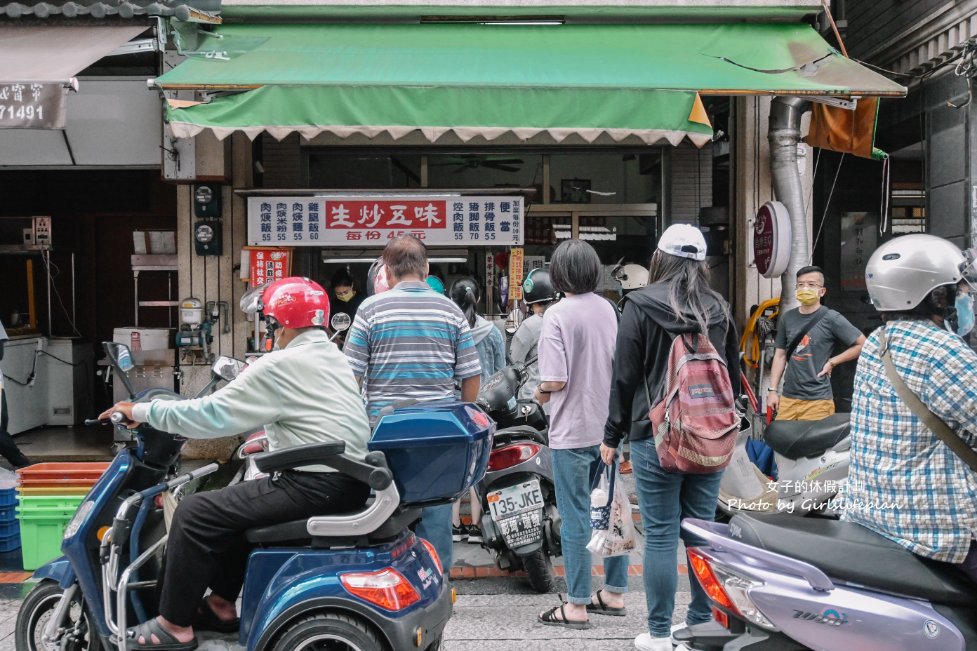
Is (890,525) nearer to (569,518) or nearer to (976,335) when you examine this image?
(569,518)

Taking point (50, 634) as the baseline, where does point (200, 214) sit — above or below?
above

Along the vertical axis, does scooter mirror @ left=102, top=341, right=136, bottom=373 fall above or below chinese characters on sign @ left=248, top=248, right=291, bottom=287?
below

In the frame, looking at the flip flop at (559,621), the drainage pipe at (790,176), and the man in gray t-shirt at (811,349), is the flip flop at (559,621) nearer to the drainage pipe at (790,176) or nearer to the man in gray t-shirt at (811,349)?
the man in gray t-shirt at (811,349)

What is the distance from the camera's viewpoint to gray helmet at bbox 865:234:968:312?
2.91m

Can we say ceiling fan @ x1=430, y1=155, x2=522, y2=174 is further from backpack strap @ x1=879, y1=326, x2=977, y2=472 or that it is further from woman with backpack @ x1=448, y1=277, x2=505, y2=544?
backpack strap @ x1=879, y1=326, x2=977, y2=472

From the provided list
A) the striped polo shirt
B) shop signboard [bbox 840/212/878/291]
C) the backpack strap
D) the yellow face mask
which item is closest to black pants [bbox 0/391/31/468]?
the striped polo shirt

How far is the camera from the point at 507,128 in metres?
6.93

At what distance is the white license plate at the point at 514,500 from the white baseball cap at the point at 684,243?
73.0 inches

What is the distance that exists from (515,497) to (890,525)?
2.54 metres

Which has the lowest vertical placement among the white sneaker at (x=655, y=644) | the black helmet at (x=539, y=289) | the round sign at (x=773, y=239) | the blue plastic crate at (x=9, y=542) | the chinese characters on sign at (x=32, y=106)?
the blue plastic crate at (x=9, y=542)

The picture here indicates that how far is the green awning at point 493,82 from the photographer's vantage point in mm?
6949

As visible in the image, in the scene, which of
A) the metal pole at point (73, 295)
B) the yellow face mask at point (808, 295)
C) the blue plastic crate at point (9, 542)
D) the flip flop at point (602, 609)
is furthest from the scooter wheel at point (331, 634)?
the metal pole at point (73, 295)

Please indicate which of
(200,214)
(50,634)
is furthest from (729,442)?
(200,214)

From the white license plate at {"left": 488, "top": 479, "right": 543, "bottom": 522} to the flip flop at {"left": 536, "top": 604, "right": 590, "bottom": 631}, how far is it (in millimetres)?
610
